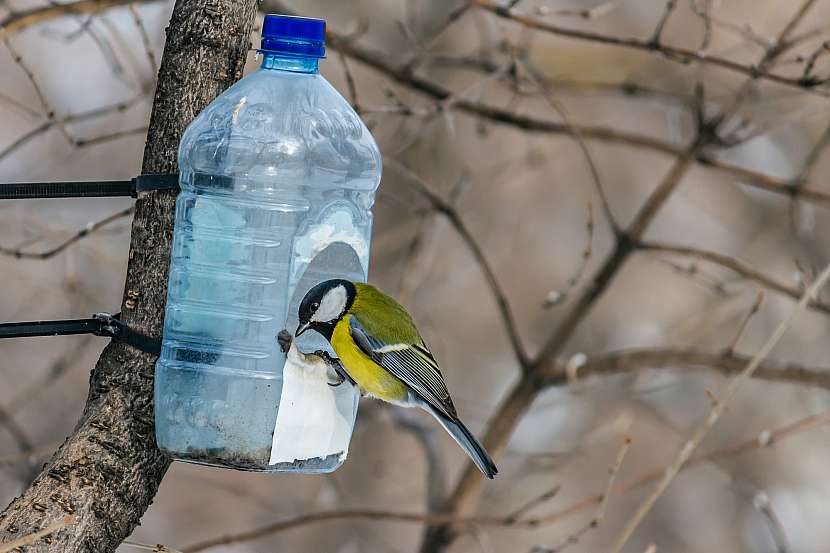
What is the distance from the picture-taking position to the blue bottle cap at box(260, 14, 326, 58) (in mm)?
2545

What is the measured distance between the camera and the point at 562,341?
437 centimetres

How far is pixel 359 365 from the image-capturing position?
2.89m

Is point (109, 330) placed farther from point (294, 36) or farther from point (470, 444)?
point (470, 444)

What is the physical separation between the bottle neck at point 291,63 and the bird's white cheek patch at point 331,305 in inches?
20.9

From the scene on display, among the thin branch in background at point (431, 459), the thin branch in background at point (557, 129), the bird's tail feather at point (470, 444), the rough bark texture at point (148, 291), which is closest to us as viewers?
the rough bark texture at point (148, 291)

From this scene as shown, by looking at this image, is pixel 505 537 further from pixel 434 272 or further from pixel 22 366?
pixel 22 366

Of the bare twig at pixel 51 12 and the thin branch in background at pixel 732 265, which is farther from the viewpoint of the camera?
the thin branch in background at pixel 732 265

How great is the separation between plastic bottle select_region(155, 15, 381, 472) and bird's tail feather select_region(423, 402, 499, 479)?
0.28 m

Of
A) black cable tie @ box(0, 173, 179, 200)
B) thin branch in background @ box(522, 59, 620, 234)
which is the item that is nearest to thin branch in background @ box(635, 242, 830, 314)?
thin branch in background @ box(522, 59, 620, 234)

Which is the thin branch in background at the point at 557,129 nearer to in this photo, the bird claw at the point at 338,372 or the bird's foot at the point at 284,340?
the bird claw at the point at 338,372

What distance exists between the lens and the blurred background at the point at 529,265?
17.0ft

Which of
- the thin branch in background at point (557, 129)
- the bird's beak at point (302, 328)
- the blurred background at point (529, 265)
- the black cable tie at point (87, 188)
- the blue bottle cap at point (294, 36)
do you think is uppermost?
the blue bottle cap at point (294, 36)

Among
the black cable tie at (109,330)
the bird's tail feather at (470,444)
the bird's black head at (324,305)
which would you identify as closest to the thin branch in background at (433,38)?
the bird's black head at (324,305)

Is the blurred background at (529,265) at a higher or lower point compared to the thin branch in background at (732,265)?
lower
